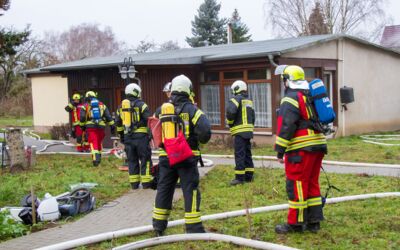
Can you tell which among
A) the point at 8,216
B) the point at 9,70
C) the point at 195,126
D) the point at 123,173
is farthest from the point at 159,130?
the point at 9,70

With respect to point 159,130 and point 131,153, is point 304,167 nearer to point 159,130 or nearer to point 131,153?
point 159,130

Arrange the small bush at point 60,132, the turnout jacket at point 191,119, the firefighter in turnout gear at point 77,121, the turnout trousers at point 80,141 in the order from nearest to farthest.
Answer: the turnout jacket at point 191,119 → the firefighter in turnout gear at point 77,121 → the turnout trousers at point 80,141 → the small bush at point 60,132

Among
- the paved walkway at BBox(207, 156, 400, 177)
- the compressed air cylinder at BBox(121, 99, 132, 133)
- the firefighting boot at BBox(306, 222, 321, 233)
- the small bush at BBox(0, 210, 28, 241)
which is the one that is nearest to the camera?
the firefighting boot at BBox(306, 222, 321, 233)

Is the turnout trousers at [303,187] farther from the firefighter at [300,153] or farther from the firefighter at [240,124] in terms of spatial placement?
the firefighter at [240,124]

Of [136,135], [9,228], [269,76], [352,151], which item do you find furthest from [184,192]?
[269,76]

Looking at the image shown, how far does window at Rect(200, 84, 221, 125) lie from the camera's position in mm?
16609

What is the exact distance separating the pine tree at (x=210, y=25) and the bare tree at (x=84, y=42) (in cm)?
1883

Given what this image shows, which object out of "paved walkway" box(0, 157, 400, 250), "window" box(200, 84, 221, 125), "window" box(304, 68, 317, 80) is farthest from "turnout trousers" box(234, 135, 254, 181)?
"window" box(200, 84, 221, 125)

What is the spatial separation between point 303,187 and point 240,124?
3.47 metres

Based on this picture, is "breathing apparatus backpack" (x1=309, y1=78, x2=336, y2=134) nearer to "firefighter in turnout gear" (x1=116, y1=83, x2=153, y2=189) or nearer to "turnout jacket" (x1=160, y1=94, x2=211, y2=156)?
"turnout jacket" (x1=160, y1=94, x2=211, y2=156)

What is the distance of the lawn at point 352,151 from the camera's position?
11.6 metres

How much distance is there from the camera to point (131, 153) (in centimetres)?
873

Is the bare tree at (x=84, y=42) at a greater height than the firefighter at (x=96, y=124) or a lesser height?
greater

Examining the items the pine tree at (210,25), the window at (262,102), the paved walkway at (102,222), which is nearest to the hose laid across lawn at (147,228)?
the paved walkway at (102,222)
